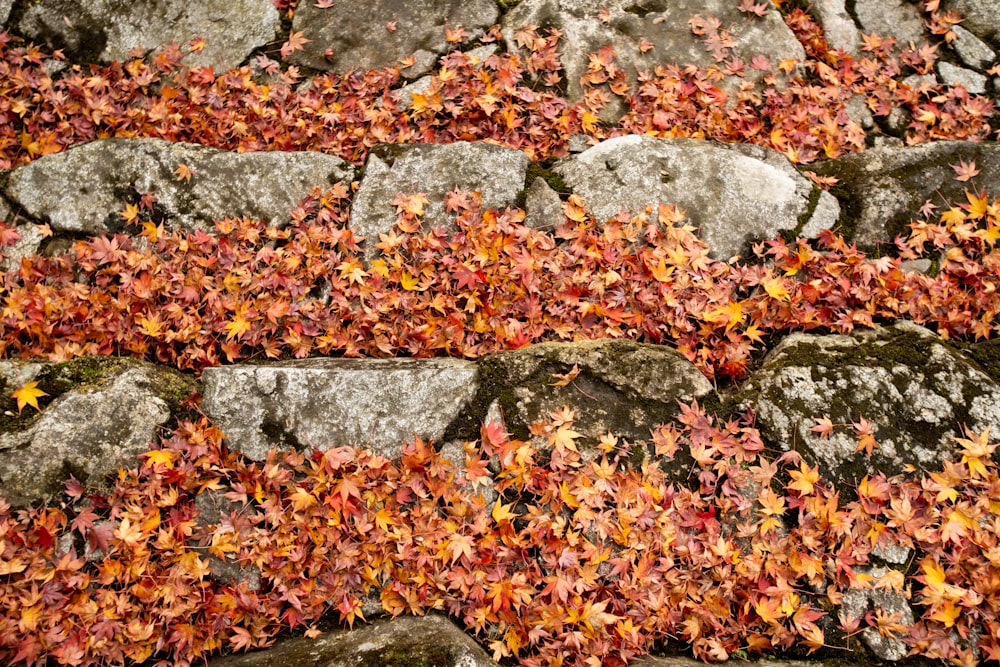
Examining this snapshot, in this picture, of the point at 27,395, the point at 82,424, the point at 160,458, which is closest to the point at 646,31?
the point at 160,458

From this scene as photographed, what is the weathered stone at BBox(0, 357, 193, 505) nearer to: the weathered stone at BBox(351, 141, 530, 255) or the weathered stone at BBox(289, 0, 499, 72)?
the weathered stone at BBox(351, 141, 530, 255)

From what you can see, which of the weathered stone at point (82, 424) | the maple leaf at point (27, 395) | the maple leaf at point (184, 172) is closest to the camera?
the weathered stone at point (82, 424)

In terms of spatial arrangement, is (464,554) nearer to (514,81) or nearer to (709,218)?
Result: (709,218)

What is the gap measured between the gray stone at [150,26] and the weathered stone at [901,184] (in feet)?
13.1

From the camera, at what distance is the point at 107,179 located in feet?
13.3

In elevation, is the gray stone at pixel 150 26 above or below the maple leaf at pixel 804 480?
above

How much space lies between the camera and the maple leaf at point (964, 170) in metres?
3.97

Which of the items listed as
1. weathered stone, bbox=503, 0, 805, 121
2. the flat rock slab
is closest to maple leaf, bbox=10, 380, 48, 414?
the flat rock slab

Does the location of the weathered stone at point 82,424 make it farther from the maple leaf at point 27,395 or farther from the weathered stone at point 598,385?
the weathered stone at point 598,385

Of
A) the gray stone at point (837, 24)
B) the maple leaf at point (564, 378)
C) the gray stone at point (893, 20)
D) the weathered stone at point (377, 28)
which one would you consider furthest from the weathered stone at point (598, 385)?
the gray stone at point (893, 20)

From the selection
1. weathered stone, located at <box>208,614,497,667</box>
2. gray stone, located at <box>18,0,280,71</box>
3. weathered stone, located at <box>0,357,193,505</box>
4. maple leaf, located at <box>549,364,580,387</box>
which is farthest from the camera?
gray stone, located at <box>18,0,280,71</box>

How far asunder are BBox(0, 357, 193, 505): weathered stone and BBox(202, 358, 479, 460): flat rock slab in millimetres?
254

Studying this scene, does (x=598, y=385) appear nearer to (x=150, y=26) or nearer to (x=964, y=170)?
(x=964, y=170)

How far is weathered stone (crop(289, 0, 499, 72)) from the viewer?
4.77 metres
